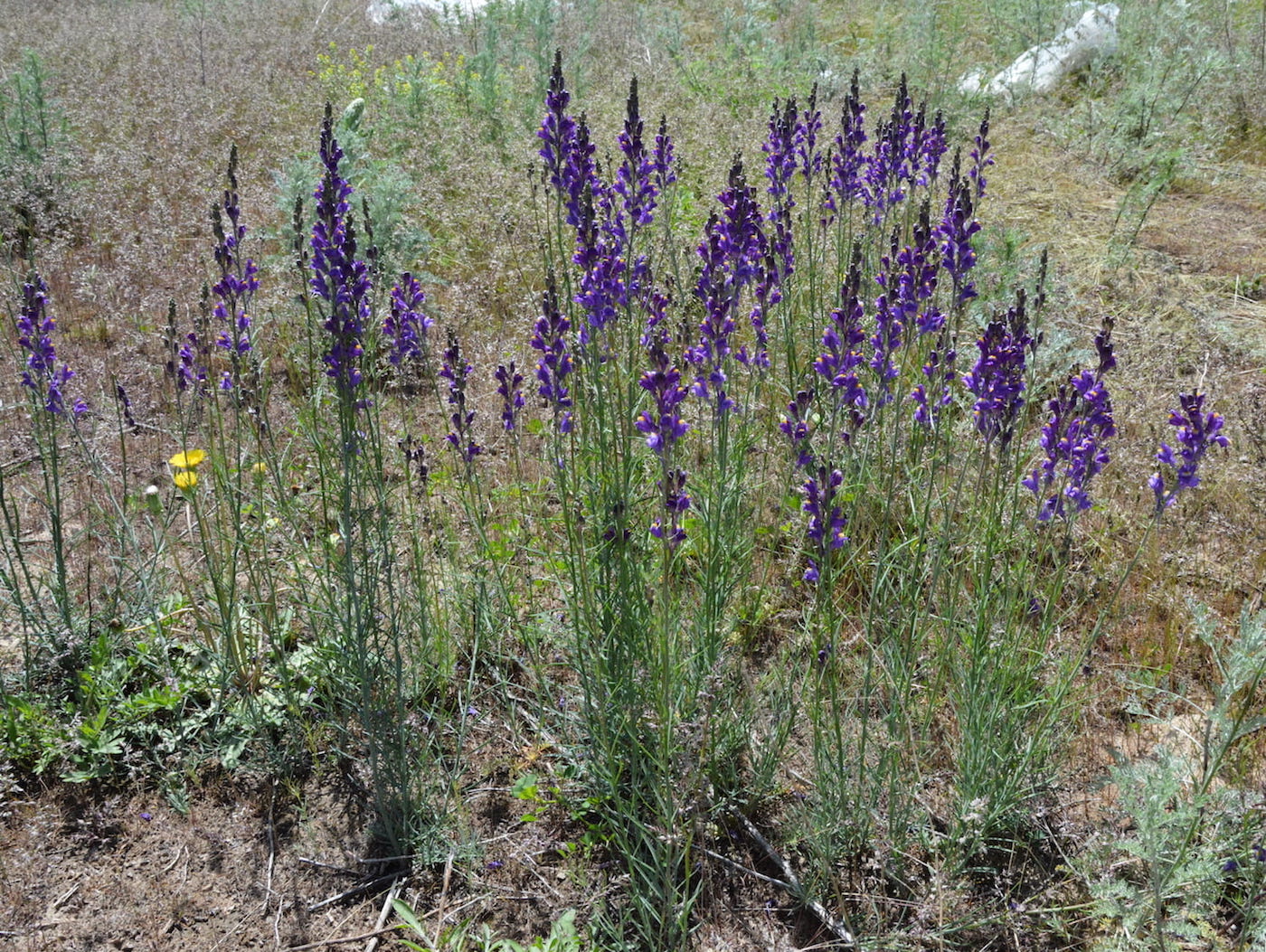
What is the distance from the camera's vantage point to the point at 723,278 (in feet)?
8.87

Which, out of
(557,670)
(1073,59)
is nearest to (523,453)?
(557,670)

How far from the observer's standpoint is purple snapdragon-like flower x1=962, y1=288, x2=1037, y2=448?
7.09 ft

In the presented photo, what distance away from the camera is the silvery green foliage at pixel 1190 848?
1852 millimetres

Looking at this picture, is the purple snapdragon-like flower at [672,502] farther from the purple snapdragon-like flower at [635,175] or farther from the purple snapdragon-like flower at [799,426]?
the purple snapdragon-like flower at [635,175]

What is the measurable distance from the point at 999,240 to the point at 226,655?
17.8 ft

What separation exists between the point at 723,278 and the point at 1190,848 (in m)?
1.96

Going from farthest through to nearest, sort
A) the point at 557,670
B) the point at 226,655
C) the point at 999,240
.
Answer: the point at 999,240 → the point at 557,670 → the point at 226,655

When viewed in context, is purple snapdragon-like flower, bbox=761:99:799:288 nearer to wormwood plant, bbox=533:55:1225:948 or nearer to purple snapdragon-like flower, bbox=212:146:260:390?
wormwood plant, bbox=533:55:1225:948

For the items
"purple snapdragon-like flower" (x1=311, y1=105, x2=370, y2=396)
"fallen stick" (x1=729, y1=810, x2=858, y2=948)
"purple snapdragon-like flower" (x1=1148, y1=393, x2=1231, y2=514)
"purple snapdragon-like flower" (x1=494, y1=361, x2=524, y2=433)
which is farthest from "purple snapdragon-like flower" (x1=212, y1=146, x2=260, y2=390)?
"purple snapdragon-like flower" (x1=1148, y1=393, x2=1231, y2=514)

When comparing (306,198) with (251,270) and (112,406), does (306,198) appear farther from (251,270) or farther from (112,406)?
(251,270)

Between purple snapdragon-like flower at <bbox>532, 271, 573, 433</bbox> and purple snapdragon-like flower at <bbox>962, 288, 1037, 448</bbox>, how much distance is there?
1.16 meters

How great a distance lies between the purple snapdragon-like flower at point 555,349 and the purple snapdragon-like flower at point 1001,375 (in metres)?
1.16

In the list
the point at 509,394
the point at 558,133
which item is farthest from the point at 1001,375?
the point at 509,394

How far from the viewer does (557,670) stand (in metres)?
3.13
